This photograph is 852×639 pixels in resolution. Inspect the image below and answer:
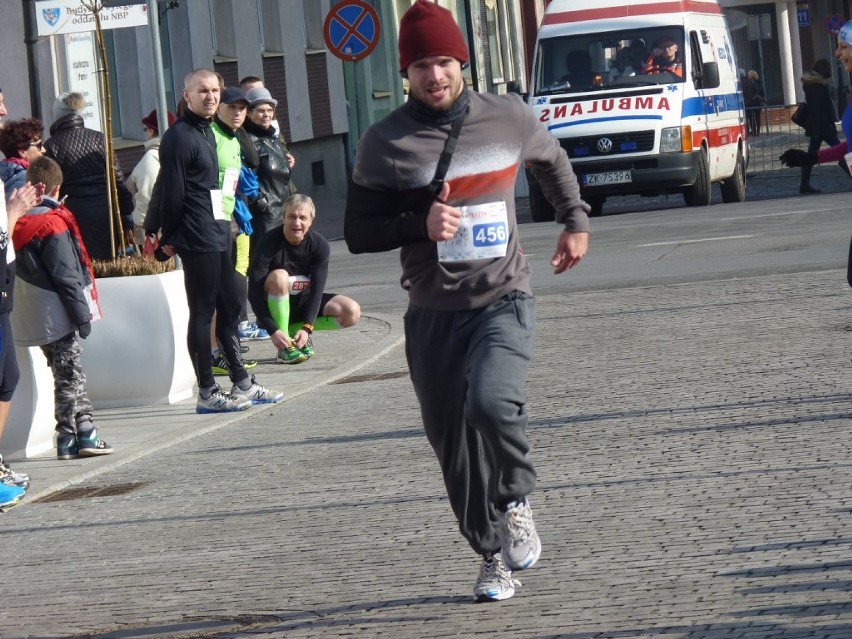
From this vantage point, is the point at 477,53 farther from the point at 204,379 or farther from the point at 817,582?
the point at 817,582

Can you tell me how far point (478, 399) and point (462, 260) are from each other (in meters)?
0.44

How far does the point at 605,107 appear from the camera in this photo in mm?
23828

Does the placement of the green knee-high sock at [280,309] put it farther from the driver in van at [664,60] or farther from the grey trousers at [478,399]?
the driver in van at [664,60]

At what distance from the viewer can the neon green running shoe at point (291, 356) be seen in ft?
42.0

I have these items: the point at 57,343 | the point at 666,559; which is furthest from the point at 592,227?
the point at 666,559

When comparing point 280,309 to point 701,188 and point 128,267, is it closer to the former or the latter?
point 128,267

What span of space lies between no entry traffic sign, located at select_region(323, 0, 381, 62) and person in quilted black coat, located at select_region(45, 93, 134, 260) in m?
8.46

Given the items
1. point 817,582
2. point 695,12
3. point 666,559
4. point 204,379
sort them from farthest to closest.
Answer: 1. point 695,12
2. point 204,379
3. point 666,559
4. point 817,582

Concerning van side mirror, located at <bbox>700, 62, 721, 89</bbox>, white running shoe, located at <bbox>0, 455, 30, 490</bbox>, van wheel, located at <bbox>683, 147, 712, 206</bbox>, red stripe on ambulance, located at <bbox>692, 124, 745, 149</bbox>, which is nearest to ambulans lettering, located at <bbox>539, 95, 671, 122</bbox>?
red stripe on ambulance, located at <bbox>692, 124, 745, 149</bbox>

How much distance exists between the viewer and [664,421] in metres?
8.77

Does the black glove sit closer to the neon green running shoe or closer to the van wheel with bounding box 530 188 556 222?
the neon green running shoe

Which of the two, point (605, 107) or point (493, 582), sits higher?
point (605, 107)

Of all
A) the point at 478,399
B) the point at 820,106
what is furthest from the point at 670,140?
the point at 478,399

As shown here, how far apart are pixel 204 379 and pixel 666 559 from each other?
522 cm
